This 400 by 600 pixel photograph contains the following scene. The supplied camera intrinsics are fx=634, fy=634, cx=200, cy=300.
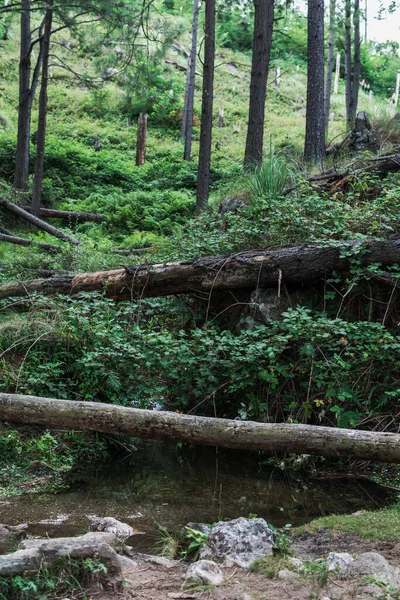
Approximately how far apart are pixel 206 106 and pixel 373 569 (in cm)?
1240

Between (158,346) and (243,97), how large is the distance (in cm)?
3868

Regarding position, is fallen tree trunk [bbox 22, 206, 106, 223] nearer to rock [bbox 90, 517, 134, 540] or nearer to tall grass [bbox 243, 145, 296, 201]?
tall grass [bbox 243, 145, 296, 201]

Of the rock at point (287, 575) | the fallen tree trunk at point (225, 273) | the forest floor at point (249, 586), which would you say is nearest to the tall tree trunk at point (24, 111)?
the fallen tree trunk at point (225, 273)

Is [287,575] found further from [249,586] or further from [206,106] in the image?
[206,106]

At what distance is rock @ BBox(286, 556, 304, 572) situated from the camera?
3.44 m

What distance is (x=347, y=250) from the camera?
6965 mm

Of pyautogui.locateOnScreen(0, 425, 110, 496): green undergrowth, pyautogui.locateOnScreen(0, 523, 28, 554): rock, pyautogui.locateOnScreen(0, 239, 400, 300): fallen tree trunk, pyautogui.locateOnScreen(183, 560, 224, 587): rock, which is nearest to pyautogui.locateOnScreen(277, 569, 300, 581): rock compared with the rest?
pyautogui.locateOnScreen(183, 560, 224, 587): rock

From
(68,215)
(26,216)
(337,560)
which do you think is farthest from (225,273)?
(68,215)

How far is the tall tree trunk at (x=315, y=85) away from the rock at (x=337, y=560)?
999 centimetres

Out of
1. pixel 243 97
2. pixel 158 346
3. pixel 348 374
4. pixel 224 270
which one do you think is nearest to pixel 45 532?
pixel 158 346

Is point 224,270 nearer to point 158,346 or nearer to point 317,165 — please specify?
point 158,346

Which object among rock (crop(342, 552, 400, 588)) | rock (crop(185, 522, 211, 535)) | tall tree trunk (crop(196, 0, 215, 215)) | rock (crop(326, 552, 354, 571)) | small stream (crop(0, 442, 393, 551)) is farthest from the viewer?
tall tree trunk (crop(196, 0, 215, 215))

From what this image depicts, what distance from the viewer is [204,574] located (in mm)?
3336

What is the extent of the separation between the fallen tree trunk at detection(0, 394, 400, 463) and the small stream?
520 mm
